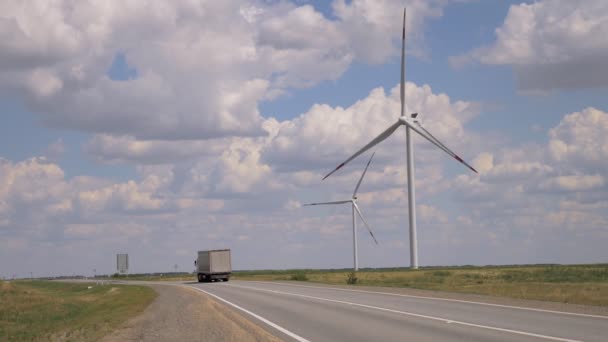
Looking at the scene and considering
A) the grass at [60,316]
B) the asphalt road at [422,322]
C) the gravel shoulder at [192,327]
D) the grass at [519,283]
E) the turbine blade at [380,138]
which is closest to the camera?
the asphalt road at [422,322]

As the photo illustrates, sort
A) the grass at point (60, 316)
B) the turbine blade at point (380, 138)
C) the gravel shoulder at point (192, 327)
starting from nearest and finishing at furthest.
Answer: the gravel shoulder at point (192, 327), the grass at point (60, 316), the turbine blade at point (380, 138)

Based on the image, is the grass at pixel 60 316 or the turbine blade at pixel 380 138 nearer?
the grass at pixel 60 316

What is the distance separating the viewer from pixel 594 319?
2162 centimetres

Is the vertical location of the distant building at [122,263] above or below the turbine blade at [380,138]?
below

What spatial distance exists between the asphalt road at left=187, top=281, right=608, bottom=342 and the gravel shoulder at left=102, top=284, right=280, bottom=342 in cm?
69

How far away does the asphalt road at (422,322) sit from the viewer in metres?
17.9

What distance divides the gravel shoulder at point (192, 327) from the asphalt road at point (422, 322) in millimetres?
688

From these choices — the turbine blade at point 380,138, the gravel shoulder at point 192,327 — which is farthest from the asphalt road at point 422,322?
the turbine blade at point 380,138

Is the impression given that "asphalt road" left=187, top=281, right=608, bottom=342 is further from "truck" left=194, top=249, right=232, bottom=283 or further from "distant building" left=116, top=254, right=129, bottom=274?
"distant building" left=116, top=254, right=129, bottom=274

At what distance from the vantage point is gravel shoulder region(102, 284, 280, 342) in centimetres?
2003

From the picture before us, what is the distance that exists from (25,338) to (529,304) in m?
19.6

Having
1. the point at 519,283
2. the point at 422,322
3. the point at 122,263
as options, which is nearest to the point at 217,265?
the point at 122,263

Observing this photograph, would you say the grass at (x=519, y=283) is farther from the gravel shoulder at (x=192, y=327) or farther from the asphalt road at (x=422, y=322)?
the gravel shoulder at (x=192, y=327)

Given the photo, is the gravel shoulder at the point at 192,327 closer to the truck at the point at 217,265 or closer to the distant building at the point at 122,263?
the truck at the point at 217,265
